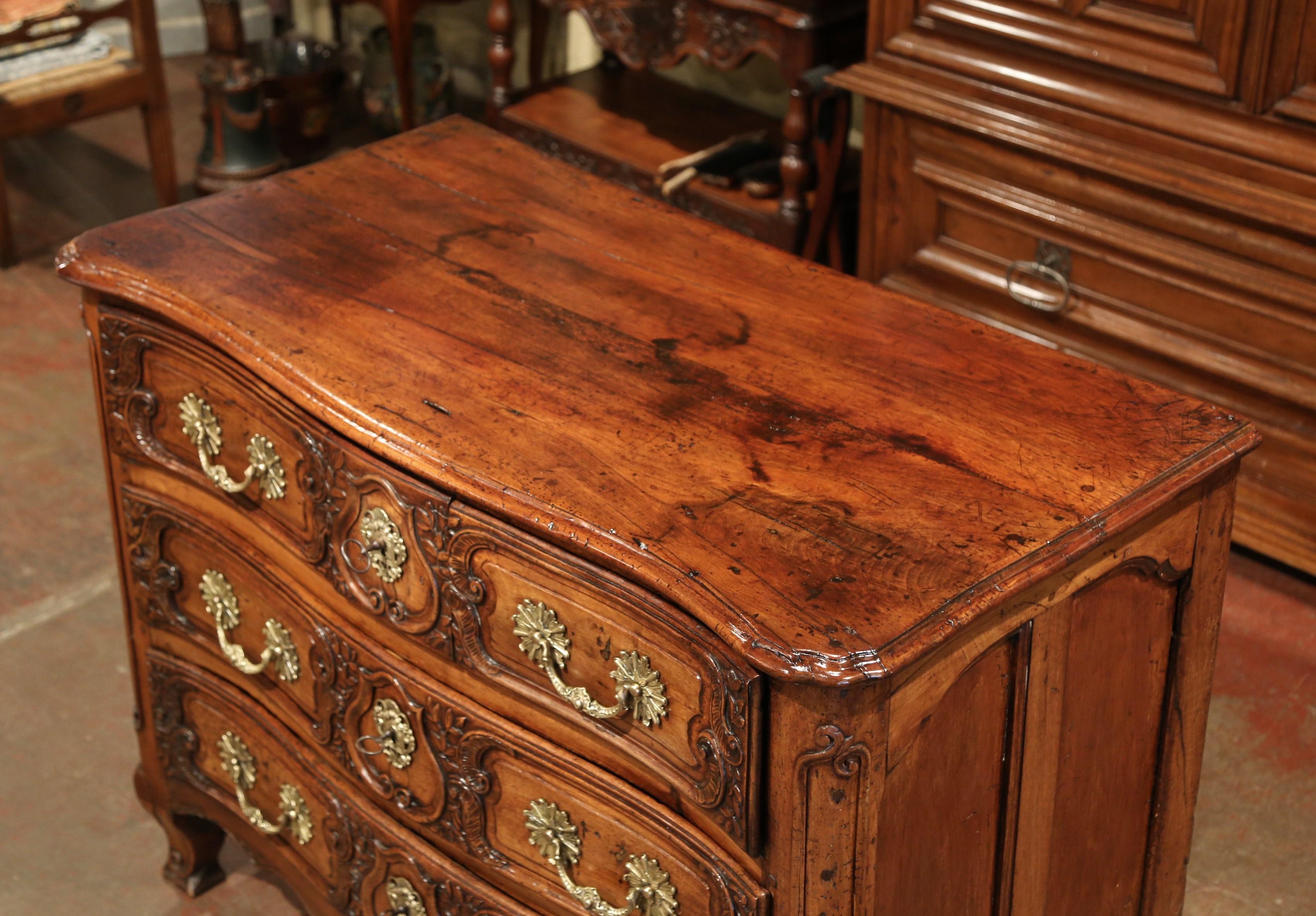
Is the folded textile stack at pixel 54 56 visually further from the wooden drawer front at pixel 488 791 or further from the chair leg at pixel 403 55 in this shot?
the wooden drawer front at pixel 488 791

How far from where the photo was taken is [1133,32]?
247 cm

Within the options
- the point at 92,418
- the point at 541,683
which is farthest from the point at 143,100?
the point at 541,683

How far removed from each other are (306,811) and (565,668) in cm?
62

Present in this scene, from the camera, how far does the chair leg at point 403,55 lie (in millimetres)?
4324

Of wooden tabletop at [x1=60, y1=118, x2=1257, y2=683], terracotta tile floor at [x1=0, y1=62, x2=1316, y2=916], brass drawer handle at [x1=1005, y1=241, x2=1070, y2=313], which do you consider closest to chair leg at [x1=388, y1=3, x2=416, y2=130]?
terracotta tile floor at [x1=0, y1=62, x2=1316, y2=916]

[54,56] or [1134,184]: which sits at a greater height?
[1134,184]

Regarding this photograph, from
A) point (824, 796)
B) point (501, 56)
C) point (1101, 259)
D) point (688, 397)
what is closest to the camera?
point (824, 796)

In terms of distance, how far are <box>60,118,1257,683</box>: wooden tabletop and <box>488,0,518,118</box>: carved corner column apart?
192 centimetres

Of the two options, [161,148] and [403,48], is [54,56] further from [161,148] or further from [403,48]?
[403,48]

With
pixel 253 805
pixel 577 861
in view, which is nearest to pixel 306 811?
pixel 253 805

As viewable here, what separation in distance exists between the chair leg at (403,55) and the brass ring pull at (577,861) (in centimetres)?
320

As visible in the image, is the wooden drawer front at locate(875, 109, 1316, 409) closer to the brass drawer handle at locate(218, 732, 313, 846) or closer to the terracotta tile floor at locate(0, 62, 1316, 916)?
the terracotta tile floor at locate(0, 62, 1316, 916)

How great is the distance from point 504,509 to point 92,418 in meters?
2.35

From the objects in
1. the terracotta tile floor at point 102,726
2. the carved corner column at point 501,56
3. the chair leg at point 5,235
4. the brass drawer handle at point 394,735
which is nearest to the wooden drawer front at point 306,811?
the brass drawer handle at point 394,735
